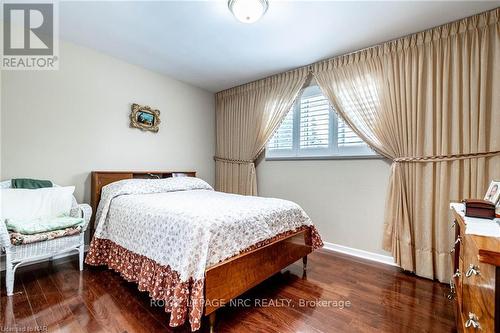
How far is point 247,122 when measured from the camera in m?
3.87

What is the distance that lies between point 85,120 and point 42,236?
4.71 feet

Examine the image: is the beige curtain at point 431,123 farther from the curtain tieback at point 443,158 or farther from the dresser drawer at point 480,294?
the dresser drawer at point 480,294

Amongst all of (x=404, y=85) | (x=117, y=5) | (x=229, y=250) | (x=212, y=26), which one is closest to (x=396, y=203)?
(x=404, y=85)

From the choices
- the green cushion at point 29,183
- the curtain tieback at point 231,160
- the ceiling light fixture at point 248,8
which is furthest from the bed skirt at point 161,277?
the ceiling light fixture at point 248,8

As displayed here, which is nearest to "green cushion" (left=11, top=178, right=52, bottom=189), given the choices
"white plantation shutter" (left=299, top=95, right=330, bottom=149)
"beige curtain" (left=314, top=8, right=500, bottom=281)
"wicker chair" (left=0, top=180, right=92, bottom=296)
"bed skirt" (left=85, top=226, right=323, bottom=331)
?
"wicker chair" (left=0, top=180, right=92, bottom=296)

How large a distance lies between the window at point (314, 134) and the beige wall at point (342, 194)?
0.14 metres

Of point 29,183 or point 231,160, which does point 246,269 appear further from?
point 231,160

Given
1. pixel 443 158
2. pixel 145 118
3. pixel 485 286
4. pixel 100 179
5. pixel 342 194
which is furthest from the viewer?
pixel 145 118

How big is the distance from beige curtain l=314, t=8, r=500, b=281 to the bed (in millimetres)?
1022

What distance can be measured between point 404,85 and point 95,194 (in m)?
3.64

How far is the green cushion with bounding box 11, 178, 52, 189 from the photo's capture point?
2.22 metres

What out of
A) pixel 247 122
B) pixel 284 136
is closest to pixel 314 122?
pixel 284 136

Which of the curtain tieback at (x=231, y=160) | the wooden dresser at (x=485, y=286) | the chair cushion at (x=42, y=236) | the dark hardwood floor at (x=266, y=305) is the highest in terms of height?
the curtain tieback at (x=231, y=160)

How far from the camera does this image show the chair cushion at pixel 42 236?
1.84 metres
